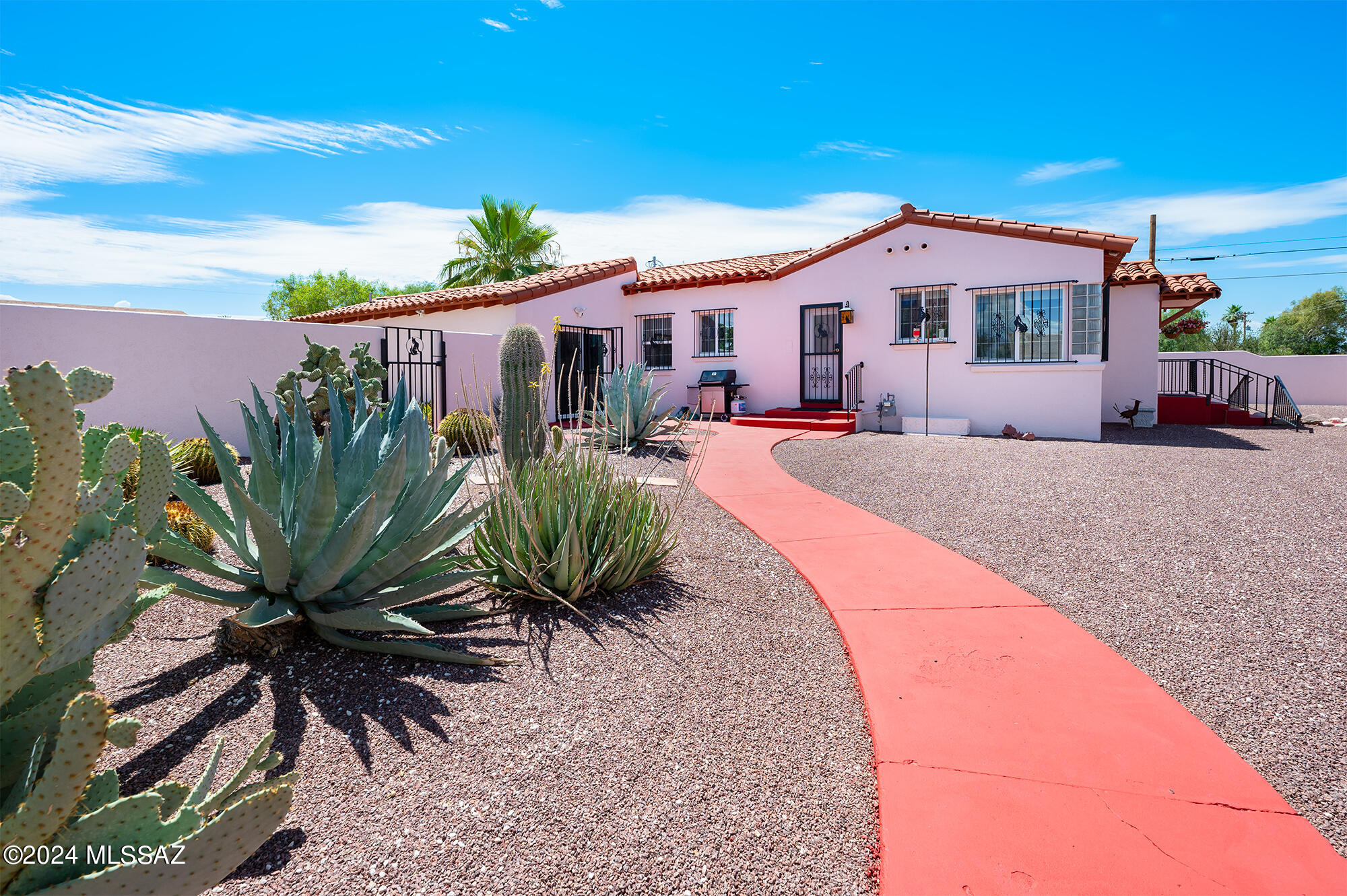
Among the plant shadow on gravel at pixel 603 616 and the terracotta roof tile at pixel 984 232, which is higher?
the terracotta roof tile at pixel 984 232

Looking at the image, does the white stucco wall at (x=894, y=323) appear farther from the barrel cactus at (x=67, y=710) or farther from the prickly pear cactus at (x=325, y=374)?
the barrel cactus at (x=67, y=710)

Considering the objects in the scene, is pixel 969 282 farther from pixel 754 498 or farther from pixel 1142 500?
pixel 754 498

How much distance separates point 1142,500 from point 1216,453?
4399 mm

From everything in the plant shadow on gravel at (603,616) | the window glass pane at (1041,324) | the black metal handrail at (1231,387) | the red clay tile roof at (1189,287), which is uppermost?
the red clay tile roof at (1189,287)

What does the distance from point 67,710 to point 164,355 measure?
9.83 metres

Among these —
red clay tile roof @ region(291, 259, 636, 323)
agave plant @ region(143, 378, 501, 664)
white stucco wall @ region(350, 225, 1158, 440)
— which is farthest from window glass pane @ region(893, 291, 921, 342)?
agave plant @ region(143, 378, 501, 664)

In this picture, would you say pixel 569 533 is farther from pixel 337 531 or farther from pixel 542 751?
pixel 542 751

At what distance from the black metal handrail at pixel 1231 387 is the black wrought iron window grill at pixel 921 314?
224 inches

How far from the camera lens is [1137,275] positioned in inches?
555

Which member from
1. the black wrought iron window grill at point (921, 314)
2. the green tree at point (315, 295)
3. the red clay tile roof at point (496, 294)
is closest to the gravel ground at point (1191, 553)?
the black wrought iron window grill at point (921, 314)

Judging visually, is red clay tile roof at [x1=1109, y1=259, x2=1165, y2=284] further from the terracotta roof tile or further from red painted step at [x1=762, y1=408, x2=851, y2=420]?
red painted step at [x1=762, y1=408, x2=851, y2=420]

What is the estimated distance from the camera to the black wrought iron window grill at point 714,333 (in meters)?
16.4

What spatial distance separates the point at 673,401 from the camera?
54.6 ft

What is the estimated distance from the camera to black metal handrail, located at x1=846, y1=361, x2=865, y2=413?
13.9 m
